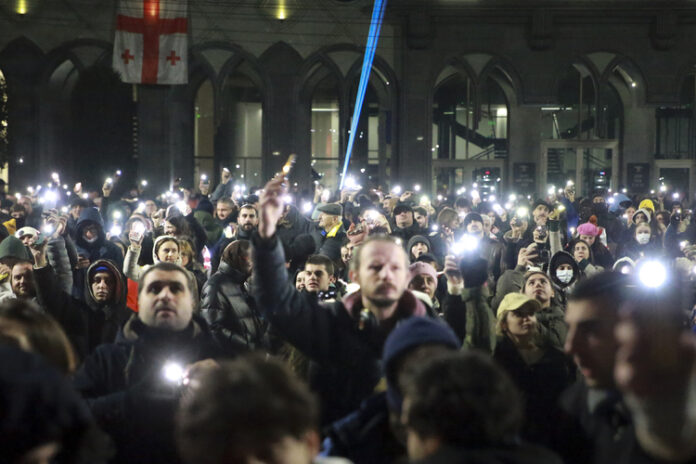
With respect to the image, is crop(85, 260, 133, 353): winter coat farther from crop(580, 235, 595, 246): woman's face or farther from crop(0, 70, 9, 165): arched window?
crop(0, 70, 9, 165): arched window

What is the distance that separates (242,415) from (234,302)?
4.36 meters

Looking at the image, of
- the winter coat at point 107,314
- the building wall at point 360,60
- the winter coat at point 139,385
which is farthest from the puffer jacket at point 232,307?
the building wall at point 360,60

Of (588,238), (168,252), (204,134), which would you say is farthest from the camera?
(204,134)

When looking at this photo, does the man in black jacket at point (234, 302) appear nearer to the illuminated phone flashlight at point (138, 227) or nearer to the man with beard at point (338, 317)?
the man with beard at point (338, 317)

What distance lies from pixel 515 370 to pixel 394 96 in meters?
23.0

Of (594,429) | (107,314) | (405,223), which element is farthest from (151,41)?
(594,429)

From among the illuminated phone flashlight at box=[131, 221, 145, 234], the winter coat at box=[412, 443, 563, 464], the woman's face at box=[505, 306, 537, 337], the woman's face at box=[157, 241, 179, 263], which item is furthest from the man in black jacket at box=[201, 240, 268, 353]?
the winter coat at box=[412, 443, 563, 464]

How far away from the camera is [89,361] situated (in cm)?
403

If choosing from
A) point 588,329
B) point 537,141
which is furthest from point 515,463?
point 537,141

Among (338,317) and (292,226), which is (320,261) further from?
(292,226)

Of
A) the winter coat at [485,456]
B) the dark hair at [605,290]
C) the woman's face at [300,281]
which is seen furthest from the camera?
the woman's face at [300,281]

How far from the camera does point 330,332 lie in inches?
150

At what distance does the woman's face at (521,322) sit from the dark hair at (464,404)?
300 cm

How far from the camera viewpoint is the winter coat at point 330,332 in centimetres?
371
